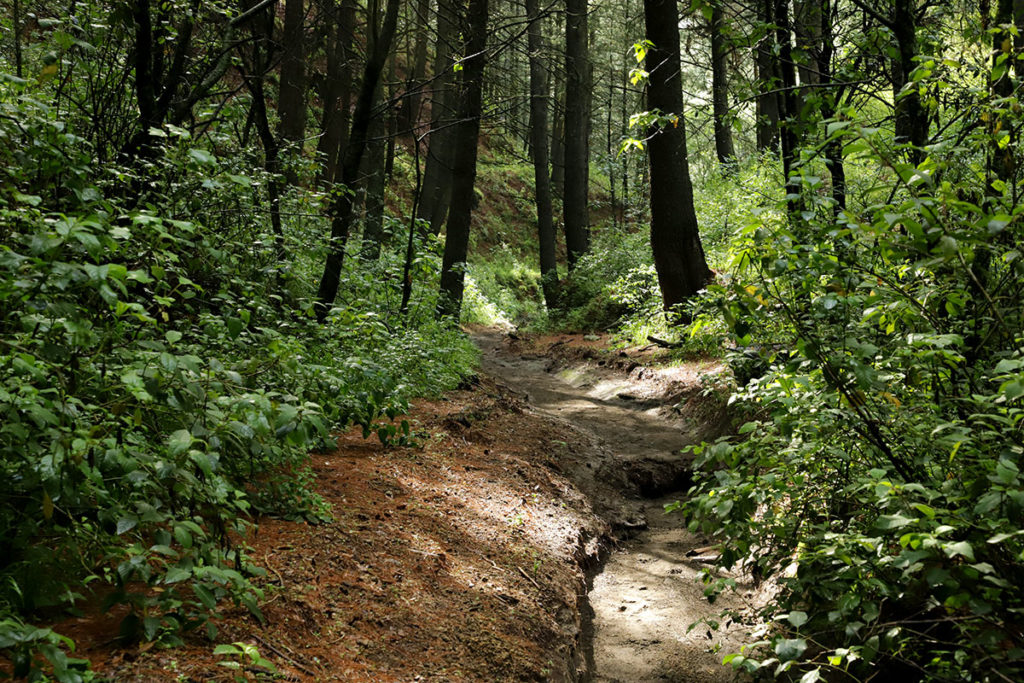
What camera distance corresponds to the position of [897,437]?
10.2ft

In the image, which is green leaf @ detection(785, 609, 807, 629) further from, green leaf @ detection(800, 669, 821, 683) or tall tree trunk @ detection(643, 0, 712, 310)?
tall tree trunk @ detection(643, 0, 712, 310)

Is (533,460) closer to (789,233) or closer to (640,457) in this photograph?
(640,457)

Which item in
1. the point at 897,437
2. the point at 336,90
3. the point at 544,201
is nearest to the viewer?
the point at 897,437

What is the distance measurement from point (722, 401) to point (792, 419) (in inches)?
190

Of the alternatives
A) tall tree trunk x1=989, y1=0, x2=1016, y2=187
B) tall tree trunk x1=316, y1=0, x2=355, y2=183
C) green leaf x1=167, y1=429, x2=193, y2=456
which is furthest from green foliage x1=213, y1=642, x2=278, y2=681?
tall tree trunk x1=316, y1=0, x2=355, y2=183

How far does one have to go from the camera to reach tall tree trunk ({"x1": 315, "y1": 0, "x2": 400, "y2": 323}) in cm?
716

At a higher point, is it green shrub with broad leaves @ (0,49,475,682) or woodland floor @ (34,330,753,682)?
green shrub with broad leaves @ (0,49,475,682)

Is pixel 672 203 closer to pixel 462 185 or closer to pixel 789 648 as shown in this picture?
pixel 462 185

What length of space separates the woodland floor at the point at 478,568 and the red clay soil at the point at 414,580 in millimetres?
10

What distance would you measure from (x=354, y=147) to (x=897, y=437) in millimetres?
5962

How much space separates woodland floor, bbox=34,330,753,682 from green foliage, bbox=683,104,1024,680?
1231 mm

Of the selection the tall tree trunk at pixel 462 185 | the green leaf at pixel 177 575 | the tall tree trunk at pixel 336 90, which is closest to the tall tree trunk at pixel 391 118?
the tall tree trunk at pixel 336 90

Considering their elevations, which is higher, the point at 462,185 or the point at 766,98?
the point at 766,98

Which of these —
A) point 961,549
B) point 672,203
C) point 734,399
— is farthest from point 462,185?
point 961,549
